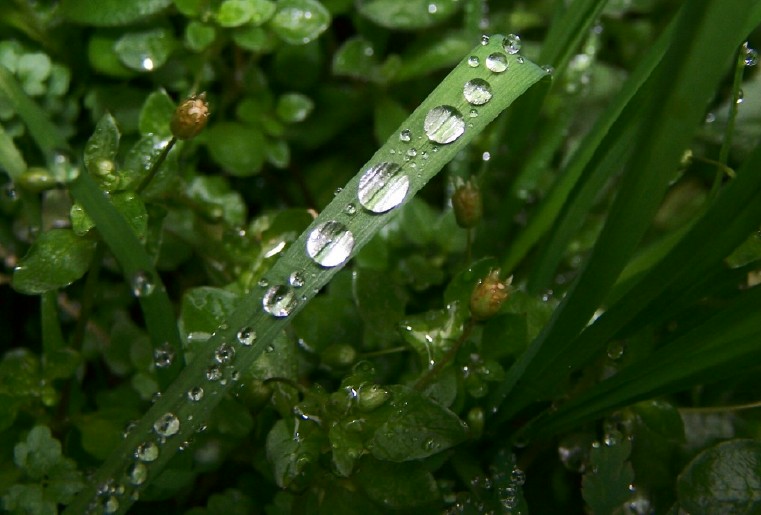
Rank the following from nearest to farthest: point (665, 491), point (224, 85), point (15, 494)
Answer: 1. point (15, 494)
2. point (665, 491)
3. point (224, 85)

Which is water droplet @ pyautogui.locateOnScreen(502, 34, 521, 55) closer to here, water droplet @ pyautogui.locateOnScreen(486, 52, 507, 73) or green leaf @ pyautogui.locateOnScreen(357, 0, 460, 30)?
water droplet @ pyautogui.locateOnScreen(486, 52, 507, 73)

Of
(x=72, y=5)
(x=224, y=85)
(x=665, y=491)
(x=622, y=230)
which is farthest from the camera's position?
(x=224, y=85)

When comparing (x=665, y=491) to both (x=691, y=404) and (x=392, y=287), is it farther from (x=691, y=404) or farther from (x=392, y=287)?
(x=392, y=287)

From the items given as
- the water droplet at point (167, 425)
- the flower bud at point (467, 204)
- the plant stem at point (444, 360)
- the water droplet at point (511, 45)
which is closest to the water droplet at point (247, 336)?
the water droplet at point (167, 425)

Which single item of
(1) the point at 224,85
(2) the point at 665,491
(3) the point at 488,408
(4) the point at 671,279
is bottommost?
(2) the point at 665,491

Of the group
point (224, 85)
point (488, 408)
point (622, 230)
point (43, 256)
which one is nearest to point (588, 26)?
point (622, 230)

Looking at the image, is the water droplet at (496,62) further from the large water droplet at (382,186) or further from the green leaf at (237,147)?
the green leaf at (237,147)
